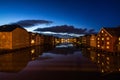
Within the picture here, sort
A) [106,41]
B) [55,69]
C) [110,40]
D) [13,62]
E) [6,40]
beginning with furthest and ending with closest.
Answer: [6,40] → [106,41] → [110,40] → [13,62] → [55,69]

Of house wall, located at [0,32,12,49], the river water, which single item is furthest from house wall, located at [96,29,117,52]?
house wall, located at [0,32,12,49]

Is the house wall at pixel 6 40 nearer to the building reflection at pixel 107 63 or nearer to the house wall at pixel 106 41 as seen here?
the building reflection at pixel 107 63

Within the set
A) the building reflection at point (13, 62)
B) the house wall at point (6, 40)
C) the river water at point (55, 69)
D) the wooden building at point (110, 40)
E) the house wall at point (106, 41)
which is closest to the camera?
the river water at point (55, 69)

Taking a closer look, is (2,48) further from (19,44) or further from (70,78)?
A: (70,78)

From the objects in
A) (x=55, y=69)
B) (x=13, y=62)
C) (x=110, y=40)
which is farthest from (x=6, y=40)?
(x=55, y=69)

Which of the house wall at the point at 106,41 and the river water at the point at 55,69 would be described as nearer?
the river water at the point at 55,69

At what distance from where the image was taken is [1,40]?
6181cm

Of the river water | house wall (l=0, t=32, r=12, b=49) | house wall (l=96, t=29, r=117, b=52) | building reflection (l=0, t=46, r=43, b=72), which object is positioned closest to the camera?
the river water

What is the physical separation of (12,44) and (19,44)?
29.2 ft

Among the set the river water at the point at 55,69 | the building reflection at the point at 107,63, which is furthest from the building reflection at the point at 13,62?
the building reflection at the point at 107,63

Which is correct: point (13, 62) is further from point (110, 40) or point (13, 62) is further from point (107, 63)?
point (110, 40)

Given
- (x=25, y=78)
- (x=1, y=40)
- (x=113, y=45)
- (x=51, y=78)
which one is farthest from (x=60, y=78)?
(x=1, y=40)

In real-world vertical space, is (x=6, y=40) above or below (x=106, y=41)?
above

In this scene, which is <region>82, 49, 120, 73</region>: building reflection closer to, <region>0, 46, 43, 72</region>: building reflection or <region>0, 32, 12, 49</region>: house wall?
<region>0, 46, 43, 72</region>: building reflection
